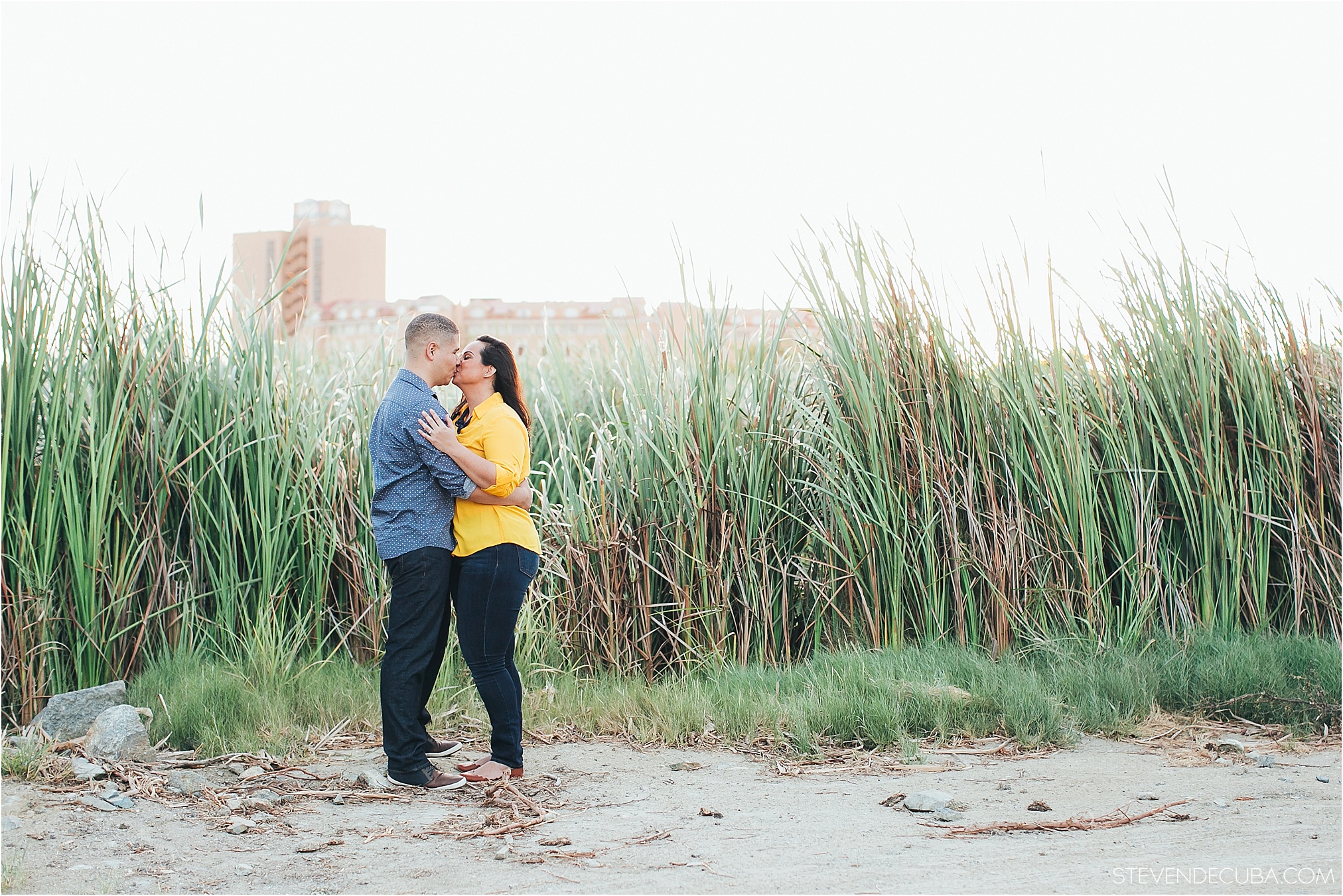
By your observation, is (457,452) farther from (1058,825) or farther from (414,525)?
(1058,825)

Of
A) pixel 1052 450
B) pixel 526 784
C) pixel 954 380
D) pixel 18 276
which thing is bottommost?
pixel 526 784

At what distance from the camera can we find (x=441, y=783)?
11.0 ft

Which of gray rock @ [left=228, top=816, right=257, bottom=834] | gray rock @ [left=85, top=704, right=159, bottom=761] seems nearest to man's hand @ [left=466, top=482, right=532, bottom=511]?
gray rock @ [left=228, top=816, right=257, bottom=834]

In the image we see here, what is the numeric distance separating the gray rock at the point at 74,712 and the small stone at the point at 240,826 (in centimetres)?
95

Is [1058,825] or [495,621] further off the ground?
[495,621]

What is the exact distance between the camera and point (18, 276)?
4.13 meters

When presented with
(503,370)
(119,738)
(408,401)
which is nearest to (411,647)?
(408,401)

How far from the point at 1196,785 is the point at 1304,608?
178 cm

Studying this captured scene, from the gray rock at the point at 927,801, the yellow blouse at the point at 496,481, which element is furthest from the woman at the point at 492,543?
the gray rock at the point at 927,801

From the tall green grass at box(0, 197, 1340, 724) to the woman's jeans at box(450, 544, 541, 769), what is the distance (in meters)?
1.14

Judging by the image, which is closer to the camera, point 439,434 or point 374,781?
point 439,434

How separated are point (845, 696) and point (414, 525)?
1.72m

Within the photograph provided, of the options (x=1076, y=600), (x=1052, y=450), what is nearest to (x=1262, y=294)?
(x=1052, y=450)

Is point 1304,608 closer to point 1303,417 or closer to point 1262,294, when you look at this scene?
point 1303,417
